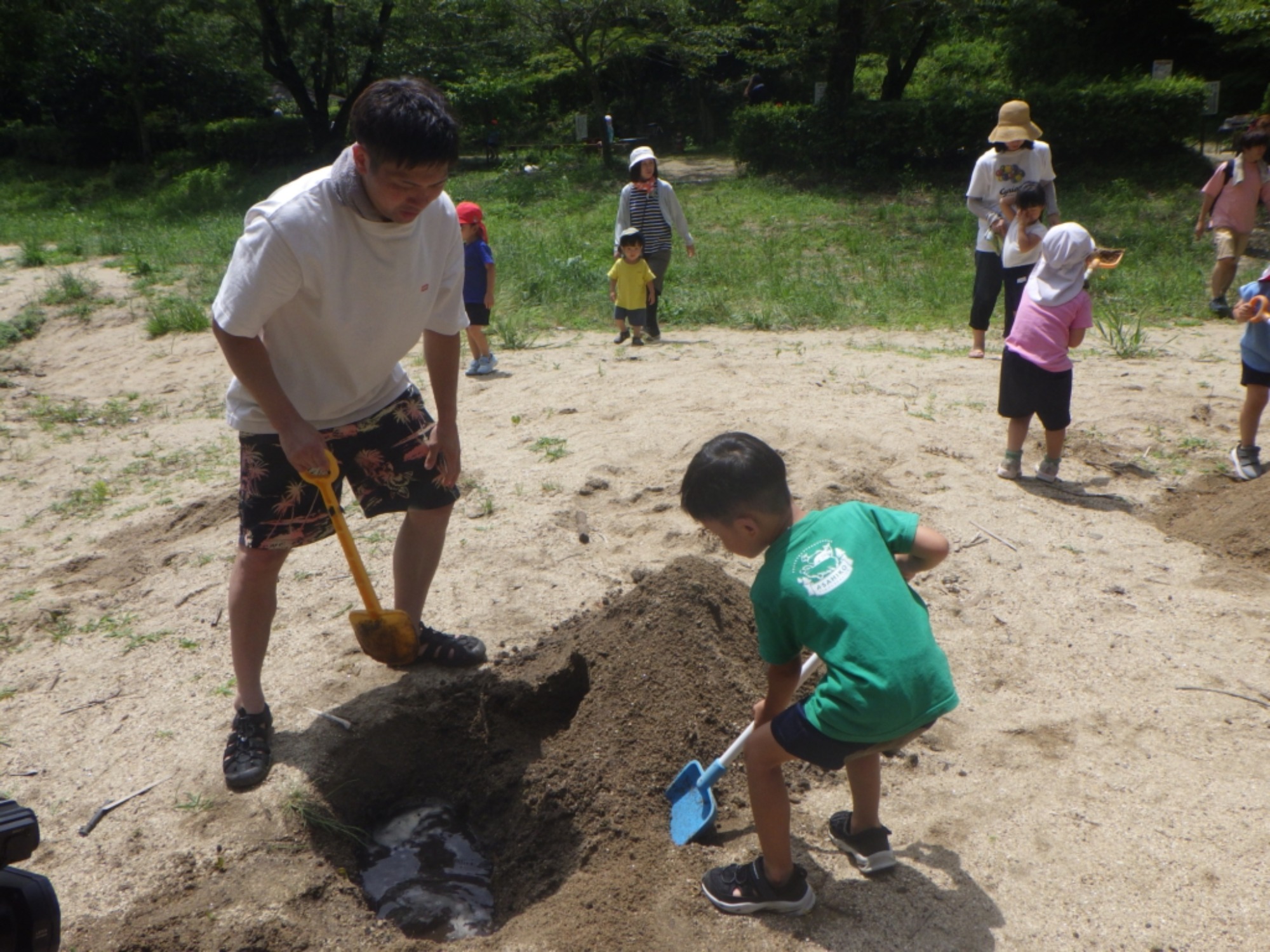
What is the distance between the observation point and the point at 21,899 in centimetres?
134

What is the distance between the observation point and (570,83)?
26.8m

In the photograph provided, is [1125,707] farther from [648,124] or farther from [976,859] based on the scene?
[648,124]

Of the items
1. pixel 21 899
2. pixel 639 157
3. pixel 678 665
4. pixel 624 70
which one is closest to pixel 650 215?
pixel 639 157

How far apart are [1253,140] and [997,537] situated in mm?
6033

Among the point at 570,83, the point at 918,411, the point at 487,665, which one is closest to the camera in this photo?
the point at 487,665

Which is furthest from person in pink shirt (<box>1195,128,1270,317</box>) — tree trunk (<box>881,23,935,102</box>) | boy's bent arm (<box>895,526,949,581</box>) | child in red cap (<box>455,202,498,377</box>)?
tree trunk (<box>881,23,935,102</box>)

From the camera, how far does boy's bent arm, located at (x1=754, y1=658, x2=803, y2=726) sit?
2.27 meters

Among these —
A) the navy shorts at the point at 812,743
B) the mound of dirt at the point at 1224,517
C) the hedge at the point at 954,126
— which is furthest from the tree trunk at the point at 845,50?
the navy shorts at the point at 812,743

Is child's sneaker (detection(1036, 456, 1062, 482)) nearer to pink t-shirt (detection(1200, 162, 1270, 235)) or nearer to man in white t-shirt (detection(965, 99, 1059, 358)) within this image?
man in white t-shirt (detection(965, 99, 1059, 358))

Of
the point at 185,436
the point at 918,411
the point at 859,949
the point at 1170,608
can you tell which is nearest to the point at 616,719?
the point at 859,949

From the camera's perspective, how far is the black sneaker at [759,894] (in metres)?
2.30

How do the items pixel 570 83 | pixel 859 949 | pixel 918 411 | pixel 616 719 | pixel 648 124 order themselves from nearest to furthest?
pixel 859 949
pixel 616 719
pixel 918 411
pixel 648 124
pixel 570 83

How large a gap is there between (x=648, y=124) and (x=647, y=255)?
1825 centimetres

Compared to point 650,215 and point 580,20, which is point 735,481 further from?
point 580,20
